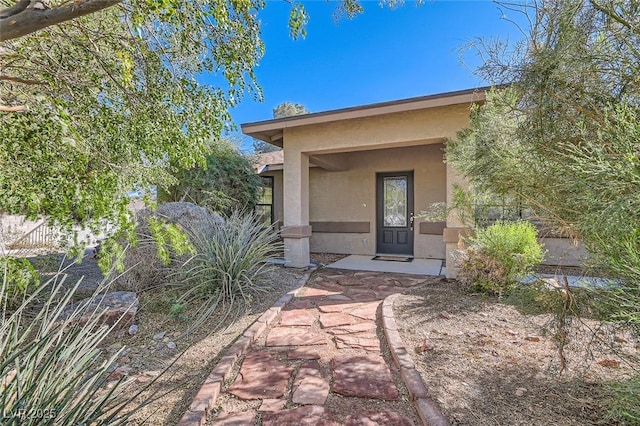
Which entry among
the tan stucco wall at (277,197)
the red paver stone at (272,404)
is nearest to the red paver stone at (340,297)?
the red paver stone at (272,404)

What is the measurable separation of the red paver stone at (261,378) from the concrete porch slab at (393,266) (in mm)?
4355

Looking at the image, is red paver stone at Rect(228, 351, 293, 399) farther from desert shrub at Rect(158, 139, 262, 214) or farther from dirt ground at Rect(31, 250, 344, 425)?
desert shrub at Rect(158, 139, 262, 214)

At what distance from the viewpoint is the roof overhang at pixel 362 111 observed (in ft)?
16.8

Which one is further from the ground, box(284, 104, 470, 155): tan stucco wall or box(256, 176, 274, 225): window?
box(284, 104, 470, 155): tan stucco wall

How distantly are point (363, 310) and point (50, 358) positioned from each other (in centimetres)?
353

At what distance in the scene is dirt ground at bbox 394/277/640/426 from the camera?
6.88 feet

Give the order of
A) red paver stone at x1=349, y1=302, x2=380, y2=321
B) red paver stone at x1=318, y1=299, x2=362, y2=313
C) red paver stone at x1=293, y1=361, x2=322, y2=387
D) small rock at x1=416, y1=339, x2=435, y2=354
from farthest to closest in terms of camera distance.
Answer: red paver stone at x1=318, y1=299, x2=362, y2=313
red paver stone at x1=349, y1=302, x2=380, y2=321
small rock at x1=416, y1=339, x2=435, y2=354
red paver stone at x1=293, y1=361, x2=322, y2=387

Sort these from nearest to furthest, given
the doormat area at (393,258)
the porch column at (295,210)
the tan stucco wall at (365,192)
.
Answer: the porch column at (295,210) < the doormat area at (393,258) < the tan stucco wall at (365,192)

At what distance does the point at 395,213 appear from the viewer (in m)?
9.01

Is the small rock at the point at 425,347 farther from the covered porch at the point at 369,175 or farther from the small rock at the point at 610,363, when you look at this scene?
the covered porch at the point at 369,175

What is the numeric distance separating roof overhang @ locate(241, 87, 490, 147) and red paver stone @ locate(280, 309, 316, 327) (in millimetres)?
3820

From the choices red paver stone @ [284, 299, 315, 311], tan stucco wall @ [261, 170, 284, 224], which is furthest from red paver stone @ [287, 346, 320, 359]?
tan stucco wall @ [261, 170, 284, 224]

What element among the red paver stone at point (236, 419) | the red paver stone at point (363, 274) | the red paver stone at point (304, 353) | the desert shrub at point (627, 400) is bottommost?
the red paver stone at point (236, 419)

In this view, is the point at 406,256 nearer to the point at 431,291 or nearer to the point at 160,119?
the point at 431,291
